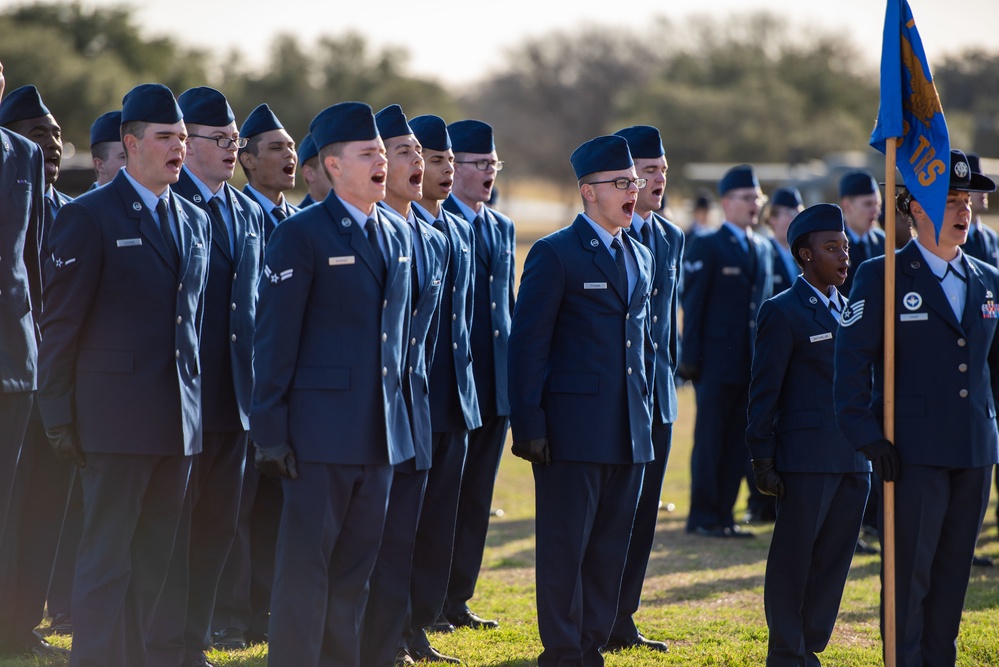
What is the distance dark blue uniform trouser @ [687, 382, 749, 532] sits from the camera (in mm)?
9164

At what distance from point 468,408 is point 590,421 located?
2.53 feet

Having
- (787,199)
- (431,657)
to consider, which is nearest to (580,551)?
(431,657)

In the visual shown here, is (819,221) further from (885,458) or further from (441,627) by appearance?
(441,627)

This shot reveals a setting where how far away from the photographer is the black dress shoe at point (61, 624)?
6.14 metres

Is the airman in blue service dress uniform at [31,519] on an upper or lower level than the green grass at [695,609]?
upper

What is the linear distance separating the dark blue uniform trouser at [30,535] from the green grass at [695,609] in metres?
0.19

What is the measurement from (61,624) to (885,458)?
159 inches

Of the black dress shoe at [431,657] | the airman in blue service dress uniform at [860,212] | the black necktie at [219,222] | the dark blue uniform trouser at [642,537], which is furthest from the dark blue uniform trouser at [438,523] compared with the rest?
the airman in blue service dress uniform at [860,212]

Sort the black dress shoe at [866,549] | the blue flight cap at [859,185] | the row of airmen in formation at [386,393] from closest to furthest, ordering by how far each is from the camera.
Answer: the row of airmen in formation at [386,393], the black dress shoe at [866,549], the blue flight cap at [859,185]

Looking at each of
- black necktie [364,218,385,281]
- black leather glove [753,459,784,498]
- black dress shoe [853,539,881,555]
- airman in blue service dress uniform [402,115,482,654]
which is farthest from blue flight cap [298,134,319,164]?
black dress shoe [853,539,881,555]

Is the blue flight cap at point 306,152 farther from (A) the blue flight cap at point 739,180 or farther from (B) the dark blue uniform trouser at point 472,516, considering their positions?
(A) the blue flight cap at point 739,180

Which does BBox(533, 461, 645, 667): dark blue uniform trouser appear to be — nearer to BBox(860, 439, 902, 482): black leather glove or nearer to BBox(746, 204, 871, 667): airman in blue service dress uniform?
BBox(746, 204, 871, 667): airman in blue service dress uniform

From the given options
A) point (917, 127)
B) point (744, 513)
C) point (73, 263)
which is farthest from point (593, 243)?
point (744, 513)

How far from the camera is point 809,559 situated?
17.5ft
